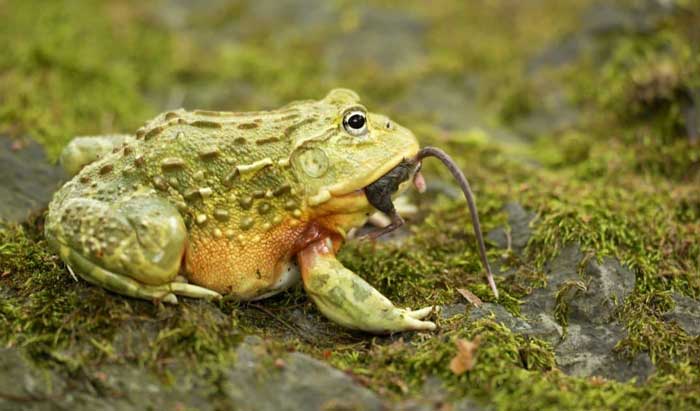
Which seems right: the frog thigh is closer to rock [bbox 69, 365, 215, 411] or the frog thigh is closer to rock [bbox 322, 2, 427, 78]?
rock [bbox 69, 365, 215, 411]

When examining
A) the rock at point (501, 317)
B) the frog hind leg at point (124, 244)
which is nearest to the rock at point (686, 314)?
the rock at point (501, 317)

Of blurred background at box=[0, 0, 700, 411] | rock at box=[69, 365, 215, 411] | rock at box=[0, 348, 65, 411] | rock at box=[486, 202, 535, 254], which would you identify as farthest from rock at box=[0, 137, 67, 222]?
rock at box=[486, 202, 535, 254]

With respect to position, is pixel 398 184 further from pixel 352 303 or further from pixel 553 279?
pixel 553 279

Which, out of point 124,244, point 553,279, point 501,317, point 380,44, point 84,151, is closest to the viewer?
point 124,244

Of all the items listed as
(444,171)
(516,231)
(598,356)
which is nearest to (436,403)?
(598,356)

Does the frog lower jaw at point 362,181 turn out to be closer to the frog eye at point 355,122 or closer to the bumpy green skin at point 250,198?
the bumpy green skin at point 250,198

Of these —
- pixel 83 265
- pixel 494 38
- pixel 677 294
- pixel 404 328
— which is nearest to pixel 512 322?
pixel 404 328

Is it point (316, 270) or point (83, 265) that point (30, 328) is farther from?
point (316, 270)

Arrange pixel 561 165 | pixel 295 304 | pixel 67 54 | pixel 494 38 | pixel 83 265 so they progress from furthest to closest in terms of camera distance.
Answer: pixel 494 38 < pixel 67 54 < pixel 561 165 < pixel 295 304 < pixel 83 265
